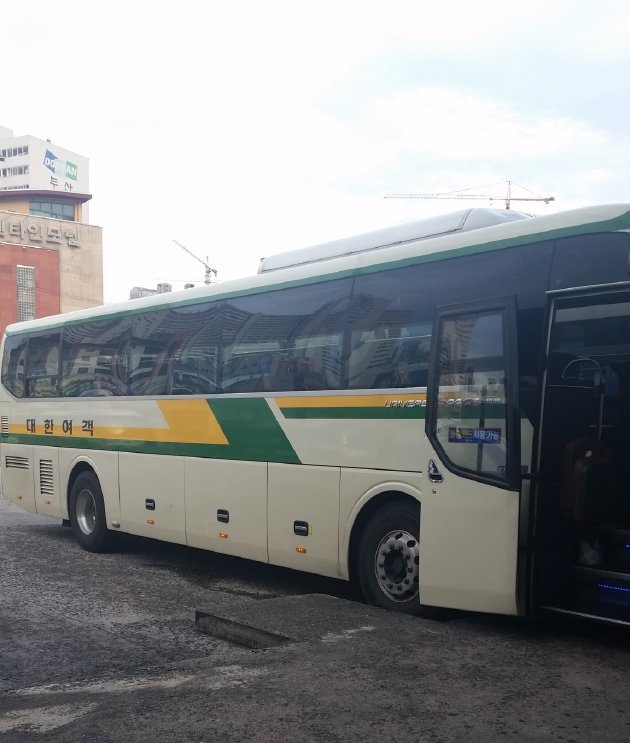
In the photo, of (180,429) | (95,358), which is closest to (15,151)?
(95,358)

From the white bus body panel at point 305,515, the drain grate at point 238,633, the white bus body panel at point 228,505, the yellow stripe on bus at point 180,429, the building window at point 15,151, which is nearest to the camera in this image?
the drain grate at point 238,633

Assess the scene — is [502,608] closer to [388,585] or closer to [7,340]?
[388,585]

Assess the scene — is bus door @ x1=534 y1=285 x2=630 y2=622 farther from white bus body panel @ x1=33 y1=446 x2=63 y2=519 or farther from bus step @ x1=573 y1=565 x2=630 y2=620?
white bus body panel @ x1=33 y1=446 x2=63 y2=519

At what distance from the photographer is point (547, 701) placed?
195 inches

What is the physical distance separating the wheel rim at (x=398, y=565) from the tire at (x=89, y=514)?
566 cm

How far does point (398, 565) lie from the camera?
7.61 meters

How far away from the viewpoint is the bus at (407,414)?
21.0 feet

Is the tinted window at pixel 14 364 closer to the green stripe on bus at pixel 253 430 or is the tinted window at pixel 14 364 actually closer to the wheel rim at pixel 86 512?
the wheel rim at pixel 86 512

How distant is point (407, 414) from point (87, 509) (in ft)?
22.1

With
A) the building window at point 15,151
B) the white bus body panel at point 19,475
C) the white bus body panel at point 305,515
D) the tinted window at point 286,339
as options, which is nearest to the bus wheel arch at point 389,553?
the white bus body panel at point 305,515

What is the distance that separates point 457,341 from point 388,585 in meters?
2.23

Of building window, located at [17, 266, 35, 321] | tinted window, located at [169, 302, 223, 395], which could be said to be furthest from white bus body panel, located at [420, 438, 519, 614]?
building window, located at [17, 266, 35, 321]

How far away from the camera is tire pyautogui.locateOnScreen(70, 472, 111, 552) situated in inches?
488

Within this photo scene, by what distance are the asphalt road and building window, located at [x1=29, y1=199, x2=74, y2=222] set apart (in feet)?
341
